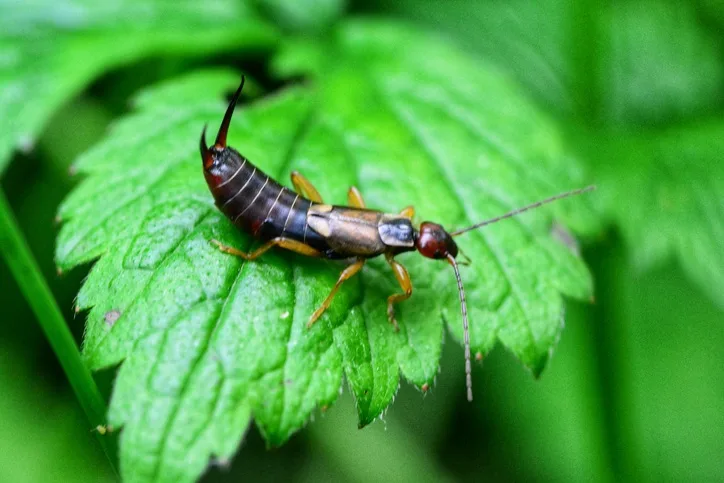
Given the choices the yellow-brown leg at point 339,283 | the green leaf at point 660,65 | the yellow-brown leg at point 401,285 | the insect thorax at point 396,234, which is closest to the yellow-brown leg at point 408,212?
the insect thorax at point 396,234

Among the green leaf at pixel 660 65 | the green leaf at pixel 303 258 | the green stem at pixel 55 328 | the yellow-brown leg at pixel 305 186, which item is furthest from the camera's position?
the green leaf at pixel 660 65

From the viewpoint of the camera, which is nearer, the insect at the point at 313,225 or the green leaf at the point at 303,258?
the green leaf at the point at 303,258

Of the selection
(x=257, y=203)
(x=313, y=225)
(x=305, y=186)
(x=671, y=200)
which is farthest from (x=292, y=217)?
(x=671, y=200)

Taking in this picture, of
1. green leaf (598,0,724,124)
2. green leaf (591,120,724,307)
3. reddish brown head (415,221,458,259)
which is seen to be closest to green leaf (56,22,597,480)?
reddish brown head (415,221,458,259)

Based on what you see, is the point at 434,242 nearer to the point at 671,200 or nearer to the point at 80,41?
the point at 671,200

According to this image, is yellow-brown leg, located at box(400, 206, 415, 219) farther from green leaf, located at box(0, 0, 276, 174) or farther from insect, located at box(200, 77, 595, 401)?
green leaf, located at box(0, 0, 276, 174)

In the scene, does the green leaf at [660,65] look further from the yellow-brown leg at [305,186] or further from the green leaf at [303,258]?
the yellow-brown leg at [305,186]
